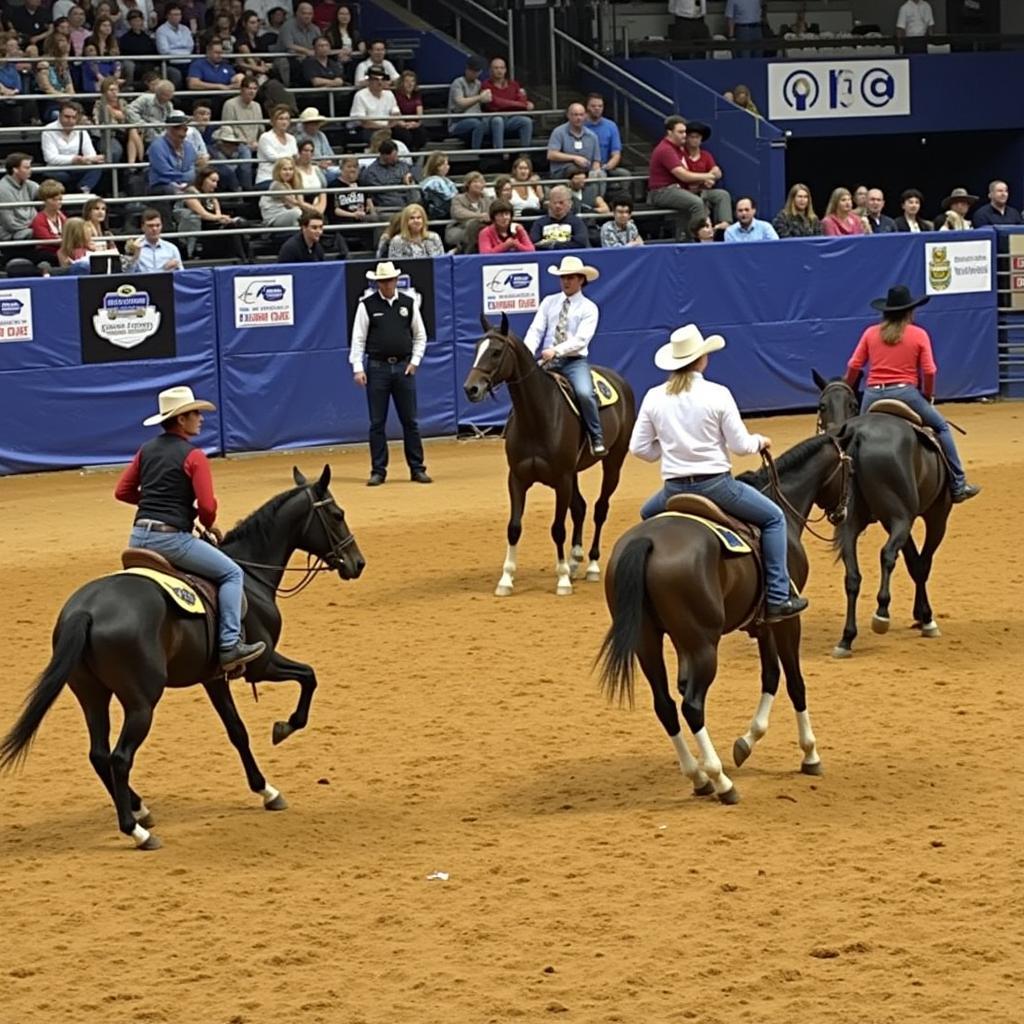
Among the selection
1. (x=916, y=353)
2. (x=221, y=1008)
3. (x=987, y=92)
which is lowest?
(x=221, y=1008)

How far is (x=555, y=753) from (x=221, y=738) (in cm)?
210

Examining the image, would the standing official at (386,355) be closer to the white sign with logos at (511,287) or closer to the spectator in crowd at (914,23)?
the white sign with logos at (511,287)

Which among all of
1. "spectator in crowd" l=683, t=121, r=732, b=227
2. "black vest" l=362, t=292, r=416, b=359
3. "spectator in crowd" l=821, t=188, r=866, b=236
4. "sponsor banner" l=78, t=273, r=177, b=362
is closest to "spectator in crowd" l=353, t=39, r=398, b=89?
"spectator in crowd" l=683, t=121, r=732, b=227

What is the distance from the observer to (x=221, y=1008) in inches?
302

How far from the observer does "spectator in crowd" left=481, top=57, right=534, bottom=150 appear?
2912 cm

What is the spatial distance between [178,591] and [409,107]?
20.1m

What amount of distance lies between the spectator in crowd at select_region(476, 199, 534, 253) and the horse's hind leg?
1477 centimetres

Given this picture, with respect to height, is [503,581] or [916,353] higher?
[916,353]

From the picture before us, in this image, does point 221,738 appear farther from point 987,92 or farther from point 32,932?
point 987,92

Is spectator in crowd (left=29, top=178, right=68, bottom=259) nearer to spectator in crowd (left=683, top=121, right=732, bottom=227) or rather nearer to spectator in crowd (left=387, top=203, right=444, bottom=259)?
spectator in crowd (left=387, top=203, right=444, bottom=259)

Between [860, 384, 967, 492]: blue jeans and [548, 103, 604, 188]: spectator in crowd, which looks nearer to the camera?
A: [860, 384, 967, 492]: blue jeans

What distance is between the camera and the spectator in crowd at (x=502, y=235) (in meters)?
24.4

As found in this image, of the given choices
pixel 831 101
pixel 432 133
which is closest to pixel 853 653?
pixel 432 133

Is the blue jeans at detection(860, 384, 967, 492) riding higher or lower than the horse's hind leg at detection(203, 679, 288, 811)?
higher
